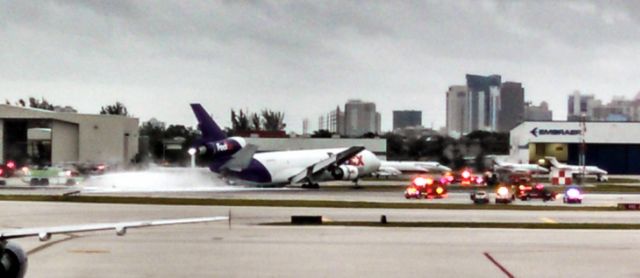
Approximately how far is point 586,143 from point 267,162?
7173 cm

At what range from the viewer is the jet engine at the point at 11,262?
17203mm

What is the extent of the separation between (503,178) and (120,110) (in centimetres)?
11836

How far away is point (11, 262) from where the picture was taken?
17297 mm

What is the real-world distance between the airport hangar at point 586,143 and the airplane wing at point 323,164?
54745 mm

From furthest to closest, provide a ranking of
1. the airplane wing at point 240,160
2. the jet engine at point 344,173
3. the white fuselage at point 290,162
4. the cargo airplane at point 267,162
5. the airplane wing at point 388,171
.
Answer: the airplane wing at point 388,171, the jet engine at point 344,173, the white fuselage at point 290,162, the cargo airplane at point 267,162, the airplane wing at point 240,160

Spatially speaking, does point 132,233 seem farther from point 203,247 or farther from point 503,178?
point 503,178

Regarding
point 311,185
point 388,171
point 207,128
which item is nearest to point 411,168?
point 388,171

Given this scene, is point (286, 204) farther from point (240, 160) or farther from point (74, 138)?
point (74, 138)

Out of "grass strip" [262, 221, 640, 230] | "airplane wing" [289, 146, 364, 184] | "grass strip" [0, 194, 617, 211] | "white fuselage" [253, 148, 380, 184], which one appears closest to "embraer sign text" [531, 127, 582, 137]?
"white fuselage" [253, 148, 380, 184]

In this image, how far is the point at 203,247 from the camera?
29.2 metres

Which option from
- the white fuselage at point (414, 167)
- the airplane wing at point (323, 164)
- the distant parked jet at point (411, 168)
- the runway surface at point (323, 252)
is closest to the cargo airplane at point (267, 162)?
the airplane wing at point (323, 164)

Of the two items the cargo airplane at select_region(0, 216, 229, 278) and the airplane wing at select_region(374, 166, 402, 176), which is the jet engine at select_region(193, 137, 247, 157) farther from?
the cargo airplane at select_region(0, 216, 229, 278)

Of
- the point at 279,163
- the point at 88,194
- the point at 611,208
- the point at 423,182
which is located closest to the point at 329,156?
the point at 279,163

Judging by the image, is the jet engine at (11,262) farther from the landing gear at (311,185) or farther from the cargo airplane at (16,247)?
the landing gear at (311,185)
